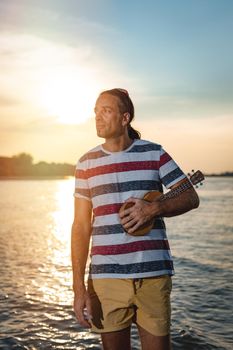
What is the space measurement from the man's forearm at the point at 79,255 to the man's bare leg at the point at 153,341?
632 millimetres

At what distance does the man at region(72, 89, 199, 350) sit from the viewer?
3.57 meters

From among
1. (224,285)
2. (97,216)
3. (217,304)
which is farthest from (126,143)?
(224,285)

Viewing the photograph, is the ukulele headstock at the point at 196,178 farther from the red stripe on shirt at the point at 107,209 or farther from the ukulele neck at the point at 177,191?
the red stripe on shirt at the point at 107,209

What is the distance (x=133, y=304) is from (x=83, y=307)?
42cm

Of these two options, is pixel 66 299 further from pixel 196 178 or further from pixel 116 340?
pixel 196 178

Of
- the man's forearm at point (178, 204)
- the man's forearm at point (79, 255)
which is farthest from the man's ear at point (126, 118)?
the man's forearm at point (79, 255)

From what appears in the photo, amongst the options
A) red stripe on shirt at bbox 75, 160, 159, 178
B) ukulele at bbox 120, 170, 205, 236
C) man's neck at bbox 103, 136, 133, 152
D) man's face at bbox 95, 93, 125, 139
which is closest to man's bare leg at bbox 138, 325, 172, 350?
ukulele at bbox 120, 170, 205, 236

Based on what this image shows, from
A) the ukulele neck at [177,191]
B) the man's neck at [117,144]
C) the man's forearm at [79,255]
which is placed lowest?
the man's forearm at [79,255]

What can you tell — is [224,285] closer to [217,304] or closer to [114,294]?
[217,304]

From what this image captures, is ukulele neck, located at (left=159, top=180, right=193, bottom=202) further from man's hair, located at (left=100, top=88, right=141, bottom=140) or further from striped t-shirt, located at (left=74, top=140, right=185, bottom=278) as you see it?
man's hair, located at (left=100, top=88, right=141, bottom=140)

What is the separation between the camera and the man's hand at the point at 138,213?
11.4 feet

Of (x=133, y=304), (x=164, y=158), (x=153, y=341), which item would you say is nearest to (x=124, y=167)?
(x=164, y=158)

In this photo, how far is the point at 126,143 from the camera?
3850 millimetres

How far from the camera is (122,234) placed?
3.61 metres
